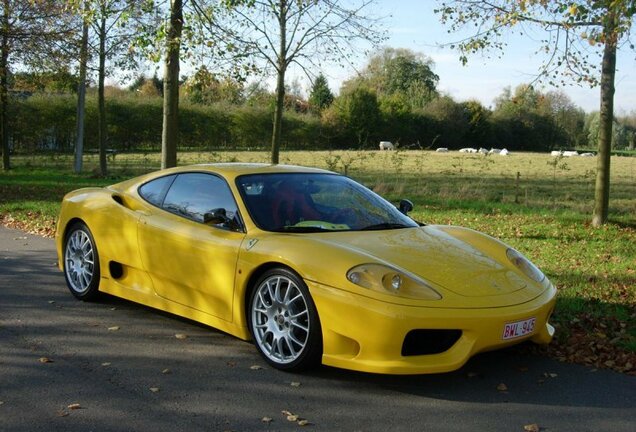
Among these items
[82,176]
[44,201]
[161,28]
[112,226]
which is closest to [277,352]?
[112,226]

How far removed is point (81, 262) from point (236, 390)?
9.22ft

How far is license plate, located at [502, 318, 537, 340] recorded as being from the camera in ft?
13.6

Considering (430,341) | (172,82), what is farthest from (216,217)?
(172,82)

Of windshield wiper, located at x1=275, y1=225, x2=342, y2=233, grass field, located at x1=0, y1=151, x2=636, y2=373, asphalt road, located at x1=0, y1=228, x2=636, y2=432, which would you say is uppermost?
windshield wiper, located at x1=275, y1=225, x2=342, y2=233

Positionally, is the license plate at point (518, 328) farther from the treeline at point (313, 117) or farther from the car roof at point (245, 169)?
the treeline at point (313, 117)

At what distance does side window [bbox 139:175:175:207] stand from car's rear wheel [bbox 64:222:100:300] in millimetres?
701

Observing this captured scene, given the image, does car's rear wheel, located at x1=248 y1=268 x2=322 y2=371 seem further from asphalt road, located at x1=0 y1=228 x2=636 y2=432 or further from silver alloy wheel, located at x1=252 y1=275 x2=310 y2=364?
asphalt road, located at x1=0 y1=228 x2=636 y2=432

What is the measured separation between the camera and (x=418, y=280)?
417cm

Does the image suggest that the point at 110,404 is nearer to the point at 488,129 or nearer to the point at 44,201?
the point at 44,201

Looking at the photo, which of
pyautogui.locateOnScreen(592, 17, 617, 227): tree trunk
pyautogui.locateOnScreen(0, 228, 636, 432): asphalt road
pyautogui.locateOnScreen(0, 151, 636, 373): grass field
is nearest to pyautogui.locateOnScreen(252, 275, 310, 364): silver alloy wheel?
pyautogui.locateOnScreen(0, 228, 636, 432): asphalt road

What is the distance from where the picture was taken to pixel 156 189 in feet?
19.0

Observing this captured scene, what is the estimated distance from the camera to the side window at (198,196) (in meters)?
5.13

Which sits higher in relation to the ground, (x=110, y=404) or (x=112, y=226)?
(x=112, y=226)

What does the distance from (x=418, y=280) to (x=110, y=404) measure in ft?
6.42
